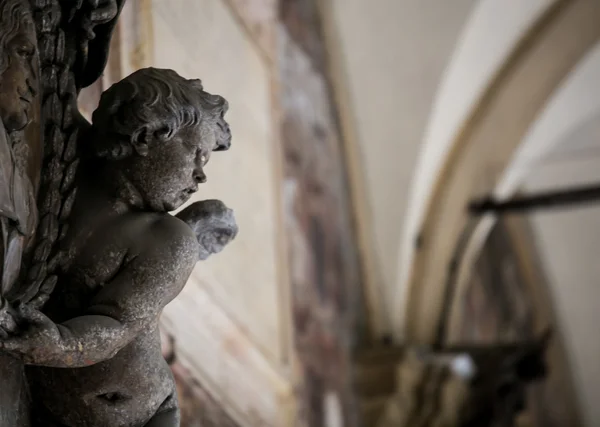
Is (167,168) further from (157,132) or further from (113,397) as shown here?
(113,397)

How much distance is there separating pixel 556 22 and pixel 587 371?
5.94 m

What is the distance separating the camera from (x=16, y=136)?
4.68 feet

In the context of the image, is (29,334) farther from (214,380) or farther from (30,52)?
(214,380)

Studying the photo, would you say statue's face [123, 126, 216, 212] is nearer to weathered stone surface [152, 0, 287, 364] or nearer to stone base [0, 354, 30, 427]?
stone base [0, 354, 30, 427]

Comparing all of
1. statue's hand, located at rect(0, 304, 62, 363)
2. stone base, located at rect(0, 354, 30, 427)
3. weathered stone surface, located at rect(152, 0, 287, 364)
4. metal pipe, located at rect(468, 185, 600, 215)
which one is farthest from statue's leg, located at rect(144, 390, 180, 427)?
metal pipe, located at rect(468, 185, 600, 215)

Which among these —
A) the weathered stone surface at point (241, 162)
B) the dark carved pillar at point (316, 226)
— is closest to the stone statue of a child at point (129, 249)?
the weathered stone surface at point (241, 162)

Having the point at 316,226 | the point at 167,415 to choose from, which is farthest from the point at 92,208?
the point at 316,226

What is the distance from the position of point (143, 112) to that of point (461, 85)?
4625 millimetres

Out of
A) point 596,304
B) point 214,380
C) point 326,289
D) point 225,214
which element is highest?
point 596,304

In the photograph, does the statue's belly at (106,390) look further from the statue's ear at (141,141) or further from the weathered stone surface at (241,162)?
the weathered stone surface at (241,162)

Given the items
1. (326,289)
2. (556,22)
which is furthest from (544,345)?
(556,22)

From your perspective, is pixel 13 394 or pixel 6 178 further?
pixel 13 394

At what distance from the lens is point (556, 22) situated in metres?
5.91

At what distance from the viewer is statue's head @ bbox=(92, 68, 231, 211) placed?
1475mm
